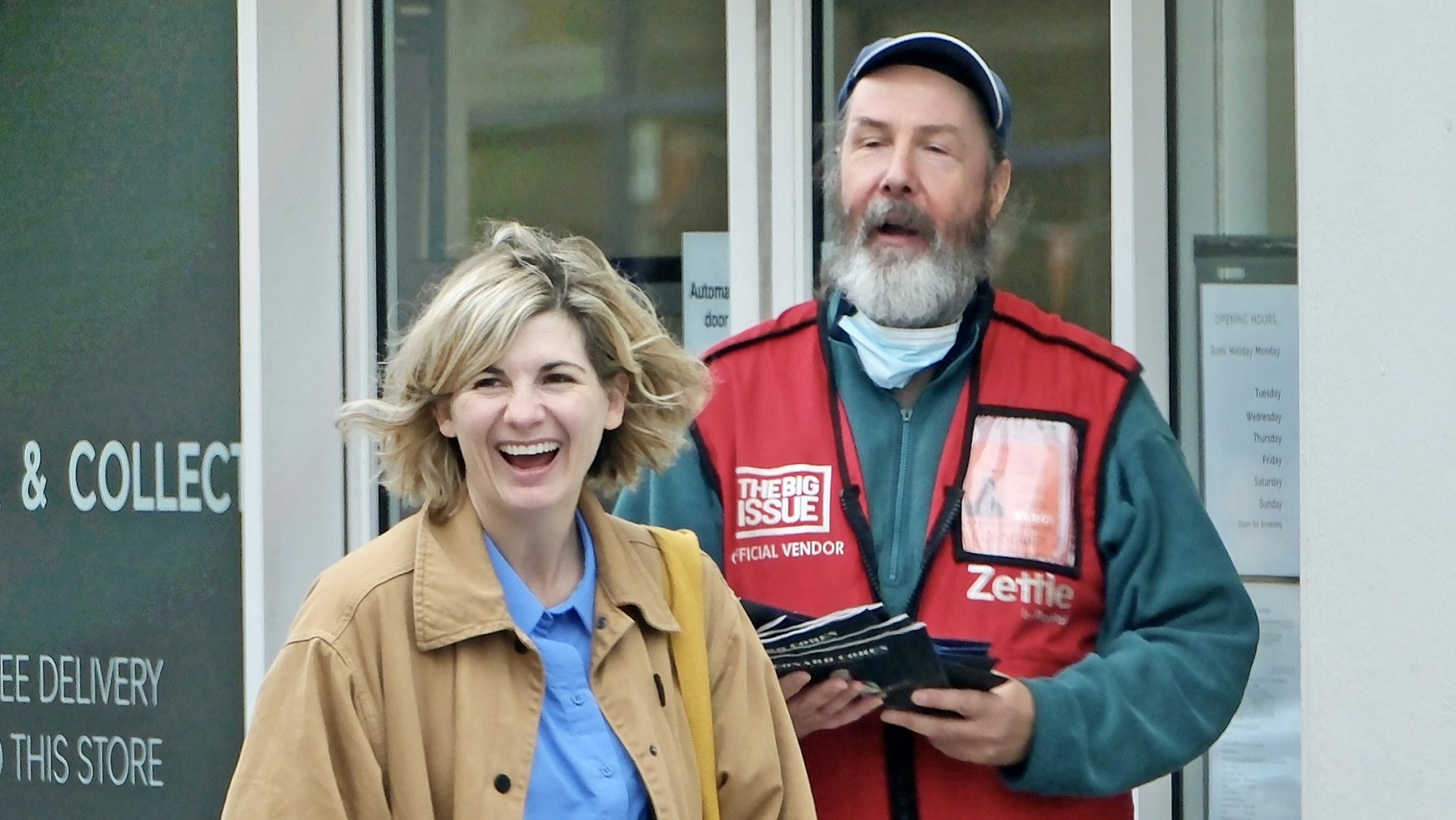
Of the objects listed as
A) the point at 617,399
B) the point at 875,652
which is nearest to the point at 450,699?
the point at 617,399

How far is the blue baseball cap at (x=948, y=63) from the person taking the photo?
122 inches

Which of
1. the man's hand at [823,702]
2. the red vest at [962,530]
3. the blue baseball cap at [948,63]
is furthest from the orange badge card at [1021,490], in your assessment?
the blue baseball cap at [948,63]

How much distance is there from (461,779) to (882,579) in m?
0.89

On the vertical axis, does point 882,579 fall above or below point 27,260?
below

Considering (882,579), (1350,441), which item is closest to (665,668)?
(882,579)

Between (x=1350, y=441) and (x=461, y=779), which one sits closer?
(x=461, y=779)

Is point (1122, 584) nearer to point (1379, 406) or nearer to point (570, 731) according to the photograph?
point (1379, 406)

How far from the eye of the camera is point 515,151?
4934mm

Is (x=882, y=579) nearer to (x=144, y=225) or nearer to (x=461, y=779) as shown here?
(x=461, y=779)

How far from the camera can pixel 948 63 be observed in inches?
123

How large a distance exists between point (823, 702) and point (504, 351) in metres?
0.79

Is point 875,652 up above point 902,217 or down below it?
below

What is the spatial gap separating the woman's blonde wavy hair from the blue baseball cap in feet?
2.15

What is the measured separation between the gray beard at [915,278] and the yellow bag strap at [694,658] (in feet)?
2.05
